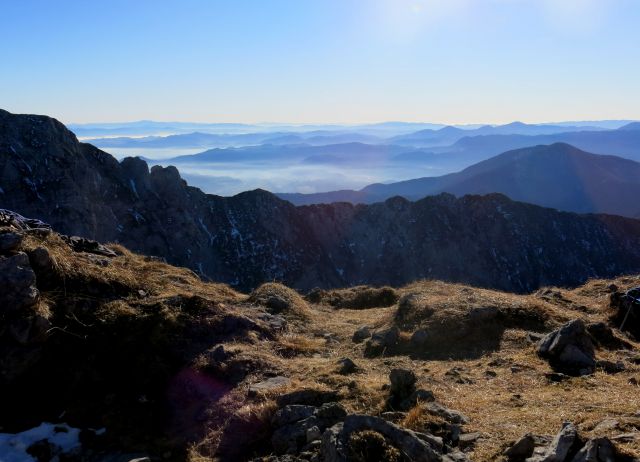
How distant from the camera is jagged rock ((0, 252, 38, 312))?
28.5 feet

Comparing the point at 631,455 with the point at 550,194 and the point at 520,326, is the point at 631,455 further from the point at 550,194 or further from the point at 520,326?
the point at 550,194

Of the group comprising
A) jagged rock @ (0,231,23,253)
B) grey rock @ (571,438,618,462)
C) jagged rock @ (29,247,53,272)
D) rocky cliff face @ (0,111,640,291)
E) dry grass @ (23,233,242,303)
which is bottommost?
rocky cliff face @ (0,111,640,291)

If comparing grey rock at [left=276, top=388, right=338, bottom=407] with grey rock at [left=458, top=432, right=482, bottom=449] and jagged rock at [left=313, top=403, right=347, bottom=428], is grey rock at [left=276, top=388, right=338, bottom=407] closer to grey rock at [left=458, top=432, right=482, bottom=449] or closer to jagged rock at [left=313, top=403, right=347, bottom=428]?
jagged rock at [left=313, top=403, right=347, bottom=428]

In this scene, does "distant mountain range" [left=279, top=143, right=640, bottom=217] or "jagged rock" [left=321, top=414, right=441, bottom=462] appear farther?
"distant mountain range" [left=279, top=143, right=640, bottom=217]

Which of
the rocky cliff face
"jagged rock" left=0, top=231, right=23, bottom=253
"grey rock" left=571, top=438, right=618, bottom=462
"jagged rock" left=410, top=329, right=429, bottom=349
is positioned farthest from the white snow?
the rocky cliff face

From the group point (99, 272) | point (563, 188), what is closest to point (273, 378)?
point (99, 272)

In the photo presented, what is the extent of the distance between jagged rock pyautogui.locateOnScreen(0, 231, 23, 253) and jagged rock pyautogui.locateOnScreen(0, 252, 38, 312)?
0.48 metres

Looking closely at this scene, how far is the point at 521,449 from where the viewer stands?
213 inches

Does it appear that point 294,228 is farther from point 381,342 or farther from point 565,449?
point 565,449

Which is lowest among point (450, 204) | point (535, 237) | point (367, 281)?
point (367, 281)

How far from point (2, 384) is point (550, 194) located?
202 m

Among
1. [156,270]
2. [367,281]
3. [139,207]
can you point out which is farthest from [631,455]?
[367,281]

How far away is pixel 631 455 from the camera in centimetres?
471

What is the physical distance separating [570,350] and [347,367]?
4391 millimetres
